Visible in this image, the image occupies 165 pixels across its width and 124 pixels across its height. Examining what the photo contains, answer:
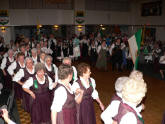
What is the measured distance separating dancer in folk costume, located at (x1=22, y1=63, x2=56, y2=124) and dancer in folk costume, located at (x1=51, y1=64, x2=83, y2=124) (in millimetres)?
975

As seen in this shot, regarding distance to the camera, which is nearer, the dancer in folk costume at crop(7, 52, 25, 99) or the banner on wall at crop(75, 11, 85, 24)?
the dancer in folk costume at crop(7, 52, 25, 99)

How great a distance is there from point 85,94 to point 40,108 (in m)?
1.07

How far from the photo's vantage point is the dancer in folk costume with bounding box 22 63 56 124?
11.1 feet

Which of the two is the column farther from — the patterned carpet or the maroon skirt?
the patterned carpet

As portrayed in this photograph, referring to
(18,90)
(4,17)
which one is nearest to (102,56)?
(18,90)

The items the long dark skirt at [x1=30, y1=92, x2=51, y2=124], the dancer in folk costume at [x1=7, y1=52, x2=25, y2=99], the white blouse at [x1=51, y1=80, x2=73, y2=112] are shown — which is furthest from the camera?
the dancer in folk costume at [x1=7, y1=52, x2=25, y2=99]

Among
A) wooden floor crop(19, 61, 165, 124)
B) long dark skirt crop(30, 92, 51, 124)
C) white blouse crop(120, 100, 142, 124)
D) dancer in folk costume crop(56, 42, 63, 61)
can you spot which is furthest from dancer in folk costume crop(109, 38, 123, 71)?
white blouse crop(120, 100, 142, 124)

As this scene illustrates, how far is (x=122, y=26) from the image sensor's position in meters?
18.6

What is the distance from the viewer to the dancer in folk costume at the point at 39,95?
133 inches

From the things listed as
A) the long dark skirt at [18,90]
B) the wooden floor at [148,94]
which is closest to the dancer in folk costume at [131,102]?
the wooden floor at [148,94]

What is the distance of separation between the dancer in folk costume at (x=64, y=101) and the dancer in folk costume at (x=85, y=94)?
33cm

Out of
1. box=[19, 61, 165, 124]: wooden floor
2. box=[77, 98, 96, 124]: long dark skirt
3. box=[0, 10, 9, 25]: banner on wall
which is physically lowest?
box=[19, 61, 165, 124]: wooden floor

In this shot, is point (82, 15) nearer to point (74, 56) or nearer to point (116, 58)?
point (74, 56)

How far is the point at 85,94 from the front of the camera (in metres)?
2.92
